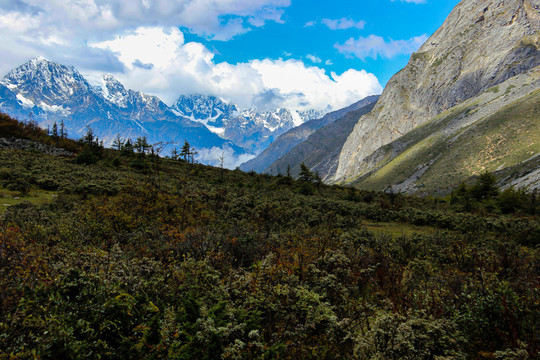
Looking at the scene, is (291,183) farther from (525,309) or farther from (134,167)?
(525,309)

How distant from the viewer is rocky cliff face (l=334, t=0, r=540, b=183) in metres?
142

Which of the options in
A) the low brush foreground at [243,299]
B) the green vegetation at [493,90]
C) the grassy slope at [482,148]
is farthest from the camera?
the green vegetation at [493,90]

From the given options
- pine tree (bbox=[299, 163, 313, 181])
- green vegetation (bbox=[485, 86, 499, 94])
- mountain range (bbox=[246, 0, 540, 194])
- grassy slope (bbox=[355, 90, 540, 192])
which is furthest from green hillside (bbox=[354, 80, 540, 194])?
pine tree (bbox=[299, 163, 313, 181])

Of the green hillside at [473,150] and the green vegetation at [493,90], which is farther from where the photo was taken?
the green vegetation at [493,90]

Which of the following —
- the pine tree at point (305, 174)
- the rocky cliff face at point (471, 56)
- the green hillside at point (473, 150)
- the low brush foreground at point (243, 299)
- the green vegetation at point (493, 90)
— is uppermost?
the rocky cliff face at point (471, 56)

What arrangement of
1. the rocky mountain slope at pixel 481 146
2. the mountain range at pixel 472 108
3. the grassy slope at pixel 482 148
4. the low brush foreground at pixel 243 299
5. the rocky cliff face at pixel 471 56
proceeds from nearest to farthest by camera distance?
the low brush foreground at pixel 243 299, the rocky mountain slope at pixel 481 146, the grassy slope at pixel 482 148, the mountain range at pixel 472 108, the rocky cliff face at pixel 471 56

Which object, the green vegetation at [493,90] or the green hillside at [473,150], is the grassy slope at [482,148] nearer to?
the green hillside at [473,150]

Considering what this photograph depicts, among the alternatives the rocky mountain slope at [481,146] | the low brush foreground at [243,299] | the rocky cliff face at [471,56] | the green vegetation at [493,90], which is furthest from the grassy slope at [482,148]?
the low brush foreground at [243,299]

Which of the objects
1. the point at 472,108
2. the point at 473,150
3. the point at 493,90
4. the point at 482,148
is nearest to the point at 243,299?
the point at 482,148

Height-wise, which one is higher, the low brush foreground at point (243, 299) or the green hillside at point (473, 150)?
the green hillside at point (473, 150)

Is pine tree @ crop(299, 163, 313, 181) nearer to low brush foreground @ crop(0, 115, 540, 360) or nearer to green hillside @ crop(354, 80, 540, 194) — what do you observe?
low brush foreground @ crop(0, 115, 540, 360)

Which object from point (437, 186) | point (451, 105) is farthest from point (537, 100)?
point (451, 105)

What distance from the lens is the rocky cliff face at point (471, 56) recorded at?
142250 millimetres

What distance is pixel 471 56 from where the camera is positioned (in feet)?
531
